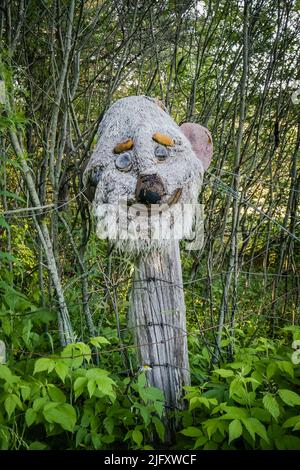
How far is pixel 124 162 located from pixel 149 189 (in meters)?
0.16

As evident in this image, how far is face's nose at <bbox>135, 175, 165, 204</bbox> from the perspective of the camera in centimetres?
129

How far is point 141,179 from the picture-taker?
4.34ft

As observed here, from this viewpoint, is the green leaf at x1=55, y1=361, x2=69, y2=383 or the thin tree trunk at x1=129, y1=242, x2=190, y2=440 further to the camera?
the thin tree trunk at x1=129, y1=242, x2=190, y2=440

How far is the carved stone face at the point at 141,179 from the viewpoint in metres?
1.34

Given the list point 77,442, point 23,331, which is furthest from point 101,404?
point 23,331

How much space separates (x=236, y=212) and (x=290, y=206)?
3.53 feet

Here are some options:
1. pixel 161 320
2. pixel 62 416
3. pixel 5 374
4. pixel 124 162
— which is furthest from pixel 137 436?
pixel 124 162

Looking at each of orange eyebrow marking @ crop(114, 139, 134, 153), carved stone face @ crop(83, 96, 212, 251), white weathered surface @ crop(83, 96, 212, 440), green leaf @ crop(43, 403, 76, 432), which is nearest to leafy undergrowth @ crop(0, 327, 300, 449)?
green leaf @ crop(43, 403, 76, 432)

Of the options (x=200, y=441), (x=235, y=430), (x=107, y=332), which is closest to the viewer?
(x=235, y=430)

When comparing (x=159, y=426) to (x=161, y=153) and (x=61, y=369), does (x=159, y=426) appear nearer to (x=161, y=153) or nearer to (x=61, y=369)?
(x=61, y=369)

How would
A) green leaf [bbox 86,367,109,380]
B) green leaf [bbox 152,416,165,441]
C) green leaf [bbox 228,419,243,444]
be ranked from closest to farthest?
green leaf [bbox 228,419,243,444]
green leaf [bbox 86,367,109,380]
green leaf [bbox 152,416,165,441]

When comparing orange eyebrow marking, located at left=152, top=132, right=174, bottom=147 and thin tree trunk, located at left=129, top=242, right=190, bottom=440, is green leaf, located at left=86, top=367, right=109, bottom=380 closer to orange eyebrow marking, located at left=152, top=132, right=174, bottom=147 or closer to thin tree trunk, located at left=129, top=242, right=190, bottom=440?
thin tree trunk, located at left=129, top=242, right=190, bottom=440

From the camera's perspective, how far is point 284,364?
1462 millimetres
